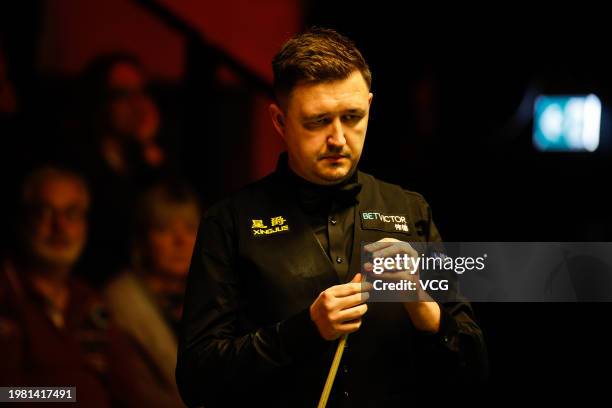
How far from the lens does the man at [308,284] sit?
181 cm

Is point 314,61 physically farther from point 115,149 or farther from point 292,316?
point 115,149

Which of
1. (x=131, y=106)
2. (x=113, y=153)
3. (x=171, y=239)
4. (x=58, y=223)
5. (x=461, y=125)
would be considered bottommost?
(x=171, y=239)

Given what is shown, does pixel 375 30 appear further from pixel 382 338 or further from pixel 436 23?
pixel 382 338

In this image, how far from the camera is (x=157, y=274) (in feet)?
11.6

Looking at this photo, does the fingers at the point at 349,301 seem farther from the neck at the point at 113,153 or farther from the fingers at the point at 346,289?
the neck at the point at 113,153

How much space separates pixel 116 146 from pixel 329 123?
1887mm

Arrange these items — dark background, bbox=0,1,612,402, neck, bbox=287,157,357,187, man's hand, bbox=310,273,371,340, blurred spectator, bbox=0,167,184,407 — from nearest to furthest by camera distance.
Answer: man's hand, bbox=310,273,371,340
neck, bbox=287,157,357,187
dark background, bbox=0,1,612,402
blurred spectator, bbox=0,167,184,407

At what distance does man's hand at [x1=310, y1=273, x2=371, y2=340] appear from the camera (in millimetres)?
1675

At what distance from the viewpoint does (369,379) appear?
1862 millimetres

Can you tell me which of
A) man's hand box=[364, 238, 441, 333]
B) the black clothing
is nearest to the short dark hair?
the black clothing

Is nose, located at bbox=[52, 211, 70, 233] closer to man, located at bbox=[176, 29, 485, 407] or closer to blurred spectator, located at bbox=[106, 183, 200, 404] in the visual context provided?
blurred spectator, located at bbox=[106, 183, 200, 404]

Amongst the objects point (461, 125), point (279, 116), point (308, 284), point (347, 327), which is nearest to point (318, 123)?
point (279, 116)

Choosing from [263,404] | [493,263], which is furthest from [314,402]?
[493,263]

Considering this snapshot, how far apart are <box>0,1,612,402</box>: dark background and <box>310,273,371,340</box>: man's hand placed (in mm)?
1551
